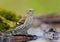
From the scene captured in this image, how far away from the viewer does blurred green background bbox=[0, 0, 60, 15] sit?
2.36m

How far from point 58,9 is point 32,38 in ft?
4.78

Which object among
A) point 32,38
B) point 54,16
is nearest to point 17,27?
point 32,38

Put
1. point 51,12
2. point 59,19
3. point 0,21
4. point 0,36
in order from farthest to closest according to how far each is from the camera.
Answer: point 51,12
point 59,19
point 0,21
point 0,36

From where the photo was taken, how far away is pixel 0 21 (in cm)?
115

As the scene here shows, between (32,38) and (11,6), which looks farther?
(11,6)

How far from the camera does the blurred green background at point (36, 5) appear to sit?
2357 millimetres

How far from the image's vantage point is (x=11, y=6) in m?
2.41

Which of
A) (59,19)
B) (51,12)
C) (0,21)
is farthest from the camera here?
(51,12)

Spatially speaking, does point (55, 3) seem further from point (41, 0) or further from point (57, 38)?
point (57, 38)

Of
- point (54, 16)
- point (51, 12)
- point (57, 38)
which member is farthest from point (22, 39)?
point (51, 12)

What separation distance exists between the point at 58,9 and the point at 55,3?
76 millimetres

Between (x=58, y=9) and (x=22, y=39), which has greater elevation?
(x=58, y=9)

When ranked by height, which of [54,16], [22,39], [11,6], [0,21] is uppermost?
[11,6]

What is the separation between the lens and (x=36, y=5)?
234cm
